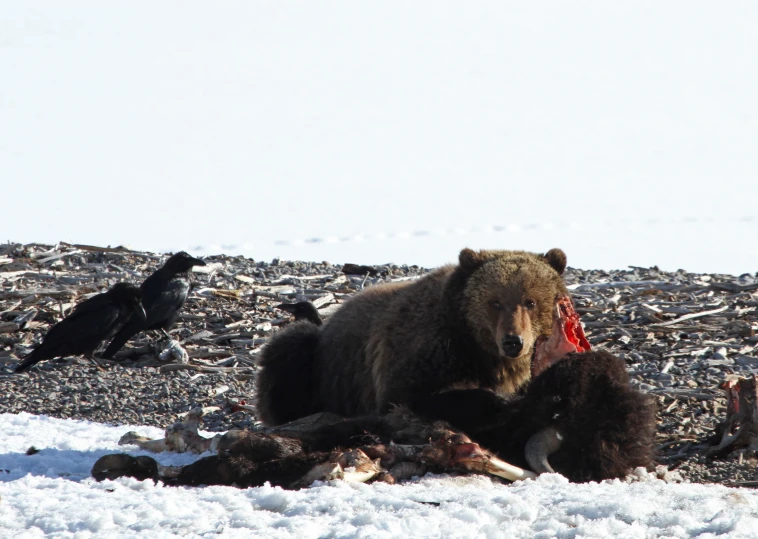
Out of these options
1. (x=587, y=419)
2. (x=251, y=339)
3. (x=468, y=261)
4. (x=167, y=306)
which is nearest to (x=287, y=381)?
(x=468, y=261)

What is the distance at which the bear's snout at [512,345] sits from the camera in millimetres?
5949

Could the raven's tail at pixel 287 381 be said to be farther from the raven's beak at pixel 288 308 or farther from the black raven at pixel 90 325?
the black raven at pixel 90 325

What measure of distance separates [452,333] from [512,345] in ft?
1.64

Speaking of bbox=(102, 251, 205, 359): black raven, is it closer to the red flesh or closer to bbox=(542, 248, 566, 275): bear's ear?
bbox=(542, 248, 566, 275): bear's ear

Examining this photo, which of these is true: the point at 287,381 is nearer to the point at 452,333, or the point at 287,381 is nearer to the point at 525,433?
the point at 452,333

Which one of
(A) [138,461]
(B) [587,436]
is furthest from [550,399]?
(A) [138,461]

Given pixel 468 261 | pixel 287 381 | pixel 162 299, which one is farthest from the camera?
pixel 162 299

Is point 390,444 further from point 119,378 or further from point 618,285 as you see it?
point 618,285

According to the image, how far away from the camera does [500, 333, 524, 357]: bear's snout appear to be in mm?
5949

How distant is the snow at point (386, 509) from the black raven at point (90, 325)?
5934mm

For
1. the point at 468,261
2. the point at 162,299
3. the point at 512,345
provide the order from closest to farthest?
1. the point at 512,345
2. the point at 468,261
3. the point at 162,299

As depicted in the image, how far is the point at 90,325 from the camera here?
10789mm

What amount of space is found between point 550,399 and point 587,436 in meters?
0.28

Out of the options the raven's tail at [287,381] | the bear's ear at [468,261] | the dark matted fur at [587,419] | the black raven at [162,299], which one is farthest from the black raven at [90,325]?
the dark matted fur at [587,419]
